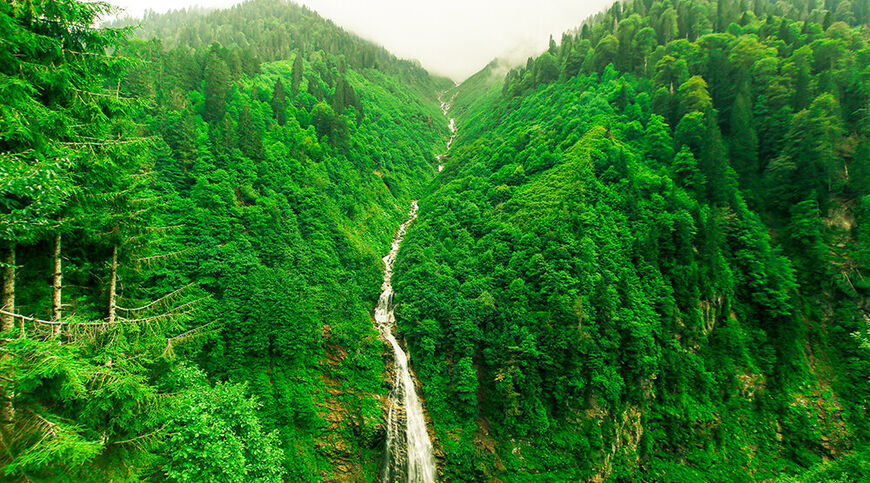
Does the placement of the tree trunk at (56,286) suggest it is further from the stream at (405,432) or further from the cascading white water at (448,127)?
the cascading white water at (448,127)

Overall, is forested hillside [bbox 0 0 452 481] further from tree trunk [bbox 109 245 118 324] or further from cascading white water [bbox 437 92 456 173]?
cascading white water [bbox 437 92 456 173]

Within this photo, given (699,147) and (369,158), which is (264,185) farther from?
(699,147)

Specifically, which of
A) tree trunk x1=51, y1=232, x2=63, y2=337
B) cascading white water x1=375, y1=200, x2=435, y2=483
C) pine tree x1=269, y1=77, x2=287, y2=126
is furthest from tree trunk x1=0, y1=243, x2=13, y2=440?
pine tree x1=269, y1=77, x2=287, y2=126

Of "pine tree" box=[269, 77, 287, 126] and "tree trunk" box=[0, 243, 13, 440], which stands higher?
"pine tree" box=[269, 77, 287, 126]

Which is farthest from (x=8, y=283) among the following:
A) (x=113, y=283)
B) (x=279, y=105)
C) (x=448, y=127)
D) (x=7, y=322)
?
(x=448, y=127)

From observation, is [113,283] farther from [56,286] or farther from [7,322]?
[7,322]

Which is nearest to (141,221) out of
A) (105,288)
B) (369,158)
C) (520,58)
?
(105,288)

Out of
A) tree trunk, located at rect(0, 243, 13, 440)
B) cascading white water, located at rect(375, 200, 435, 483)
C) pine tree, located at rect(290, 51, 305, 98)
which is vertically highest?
pine tree, located at rect(290, 51, 305, 98)
